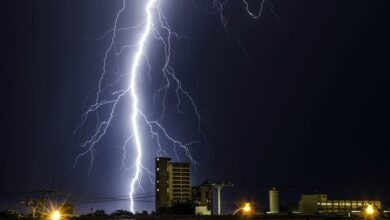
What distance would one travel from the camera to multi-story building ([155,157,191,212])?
11426 cm

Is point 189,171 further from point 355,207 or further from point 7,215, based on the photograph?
point 7,215

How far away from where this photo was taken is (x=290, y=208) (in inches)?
3846

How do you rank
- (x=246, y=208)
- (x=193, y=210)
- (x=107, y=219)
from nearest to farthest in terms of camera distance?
(x=246, y=208), (x=107, y=219), (x=193, y=210)

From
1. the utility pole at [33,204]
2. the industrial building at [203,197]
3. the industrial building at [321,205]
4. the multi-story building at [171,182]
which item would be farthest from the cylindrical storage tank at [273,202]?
the utility pole at [33,204]

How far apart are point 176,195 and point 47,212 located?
194ft

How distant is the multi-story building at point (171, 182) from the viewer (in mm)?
114256

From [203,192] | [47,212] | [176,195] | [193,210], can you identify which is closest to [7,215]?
[47,212]

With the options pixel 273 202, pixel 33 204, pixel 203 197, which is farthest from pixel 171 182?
pixel 33 204

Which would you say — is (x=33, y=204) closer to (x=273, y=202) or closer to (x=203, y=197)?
(x=273, y=202)

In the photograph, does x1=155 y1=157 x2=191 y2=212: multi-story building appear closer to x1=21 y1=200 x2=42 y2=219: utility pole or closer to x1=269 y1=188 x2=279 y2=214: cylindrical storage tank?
x1=269 y1=188 x2=279 y2=214: cylindrical storage tank

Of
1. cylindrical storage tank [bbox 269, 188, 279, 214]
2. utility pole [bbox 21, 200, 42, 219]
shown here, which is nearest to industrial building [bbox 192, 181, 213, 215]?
cylindrical storage tank [bbox 269, 188, 279, 214]

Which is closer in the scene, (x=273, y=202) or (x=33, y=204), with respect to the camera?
(x=33, y=204)

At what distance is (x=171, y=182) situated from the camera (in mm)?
118375

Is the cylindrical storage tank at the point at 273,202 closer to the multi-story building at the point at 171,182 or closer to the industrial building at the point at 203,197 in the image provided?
the industrial building at the point at 203,197
